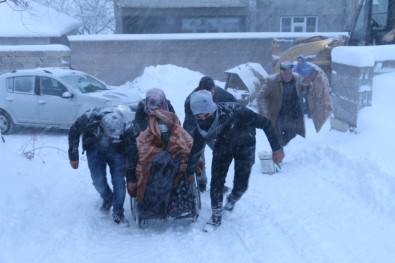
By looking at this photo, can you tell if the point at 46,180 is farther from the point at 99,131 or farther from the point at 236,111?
the point at 236,111

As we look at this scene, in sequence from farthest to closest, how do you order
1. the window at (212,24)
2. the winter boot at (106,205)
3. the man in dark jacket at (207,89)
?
the window at (212,24)
the man in dark jacket at (207,89)
the winter boot at (106,205)

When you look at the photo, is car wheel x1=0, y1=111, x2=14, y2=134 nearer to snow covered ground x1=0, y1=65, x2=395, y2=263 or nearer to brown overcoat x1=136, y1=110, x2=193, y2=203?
snow covered ground x1=0, y1=65, x2=395, y2=263

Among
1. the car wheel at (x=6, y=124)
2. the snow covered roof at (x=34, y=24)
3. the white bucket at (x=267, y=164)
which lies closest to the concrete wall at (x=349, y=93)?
the white bucket at (x=267, y=164)

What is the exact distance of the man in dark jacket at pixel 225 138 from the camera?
525cm

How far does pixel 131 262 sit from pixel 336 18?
22.4 m

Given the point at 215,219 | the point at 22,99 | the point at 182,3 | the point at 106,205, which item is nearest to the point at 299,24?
the point at 182,3

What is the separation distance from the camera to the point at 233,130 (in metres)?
5.52

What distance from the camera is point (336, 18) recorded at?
2495 centimetres

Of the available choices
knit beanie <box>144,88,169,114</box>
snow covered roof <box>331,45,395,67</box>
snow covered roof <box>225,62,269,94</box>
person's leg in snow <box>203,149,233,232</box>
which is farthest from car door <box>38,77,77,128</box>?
person's leg in snow <box>203,149,233,232</box>

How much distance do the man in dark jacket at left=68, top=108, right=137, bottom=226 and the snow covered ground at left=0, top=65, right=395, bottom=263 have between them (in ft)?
1.73

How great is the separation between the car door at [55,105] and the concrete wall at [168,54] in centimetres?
767

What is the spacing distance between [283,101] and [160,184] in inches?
121

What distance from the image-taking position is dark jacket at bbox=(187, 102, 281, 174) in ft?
17.7

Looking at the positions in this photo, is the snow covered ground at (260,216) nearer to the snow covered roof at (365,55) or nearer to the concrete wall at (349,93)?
the concrete wall at (349,93)
